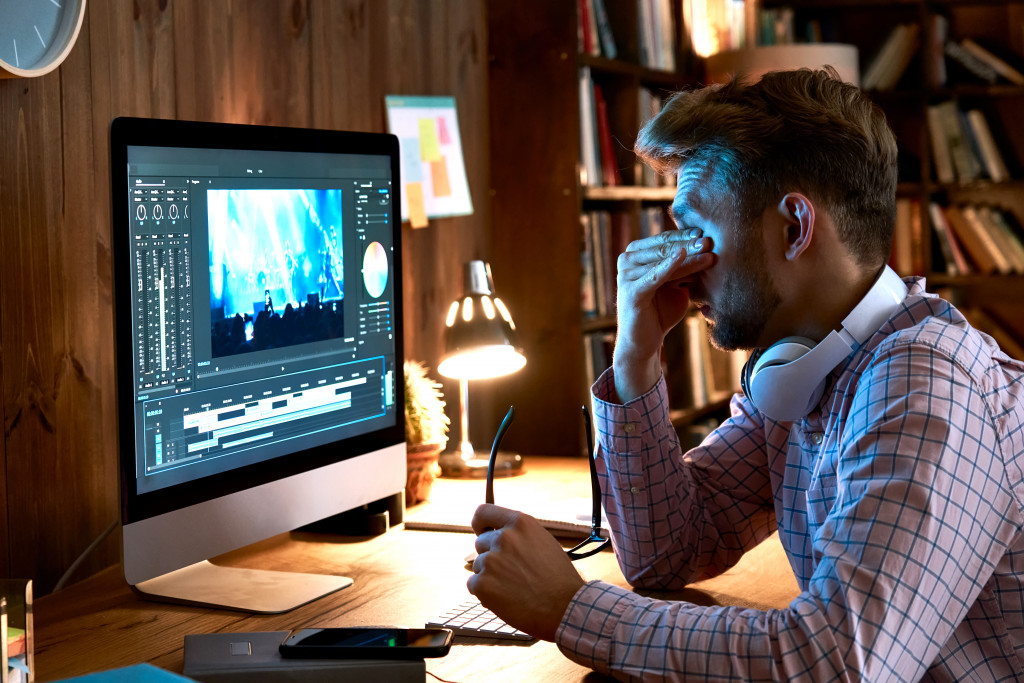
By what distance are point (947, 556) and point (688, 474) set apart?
0.62m

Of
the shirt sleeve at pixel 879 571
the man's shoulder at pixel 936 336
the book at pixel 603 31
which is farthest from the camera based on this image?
the book at pixel 603 31

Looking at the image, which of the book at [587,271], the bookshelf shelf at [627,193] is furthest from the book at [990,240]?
the book at [587,271]

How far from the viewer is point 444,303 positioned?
2521 mm

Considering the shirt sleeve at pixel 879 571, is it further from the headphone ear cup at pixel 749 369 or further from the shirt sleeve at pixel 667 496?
the shirt sleeve at pixel 667 496

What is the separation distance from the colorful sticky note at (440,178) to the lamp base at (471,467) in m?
0.62

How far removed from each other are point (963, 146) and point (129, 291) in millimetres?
3440

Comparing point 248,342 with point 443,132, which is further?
point 443,132

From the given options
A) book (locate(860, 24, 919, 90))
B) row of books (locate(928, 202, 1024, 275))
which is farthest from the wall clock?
row of books (locate(928, 202, 1024, 275))

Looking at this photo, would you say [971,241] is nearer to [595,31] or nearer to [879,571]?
[595,31]

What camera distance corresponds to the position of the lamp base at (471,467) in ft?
7.04

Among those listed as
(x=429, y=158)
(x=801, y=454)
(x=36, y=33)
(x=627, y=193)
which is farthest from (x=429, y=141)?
(x=801, y=454)

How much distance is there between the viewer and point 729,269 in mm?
1317

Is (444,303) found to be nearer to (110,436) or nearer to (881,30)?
(110,436)

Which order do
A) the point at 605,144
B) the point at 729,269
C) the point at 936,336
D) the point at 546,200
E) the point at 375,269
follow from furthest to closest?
the point at 605,144 → the point at 546,200 → the point at 375,269 → the point at 729,269 → the point at 936,336
